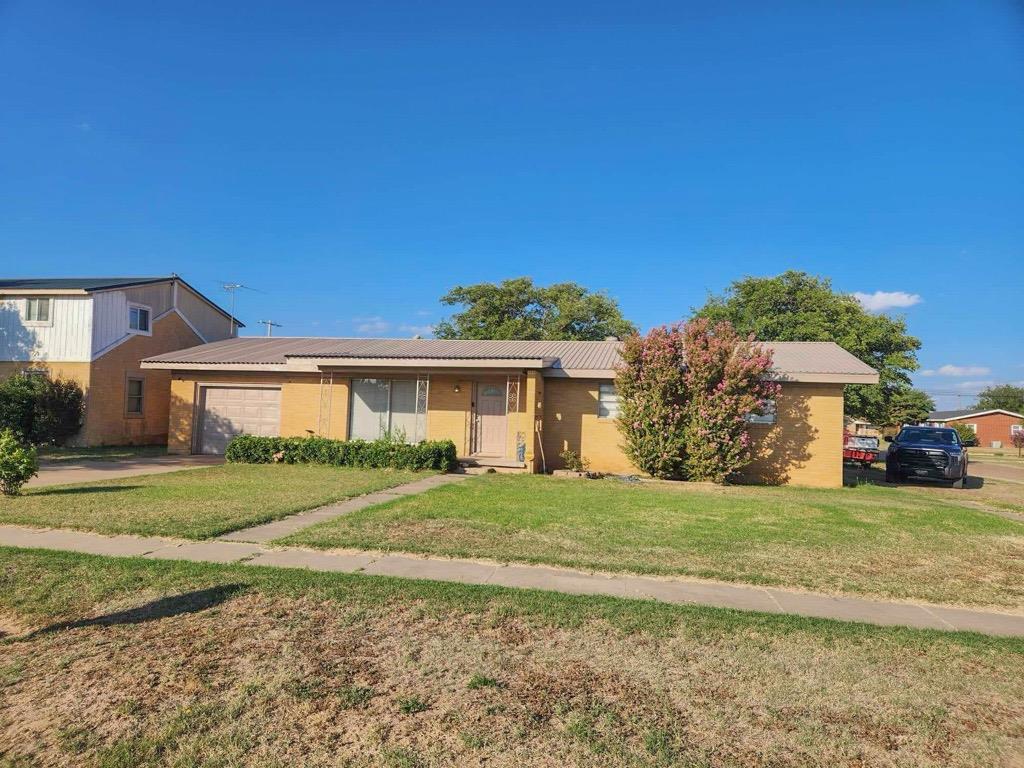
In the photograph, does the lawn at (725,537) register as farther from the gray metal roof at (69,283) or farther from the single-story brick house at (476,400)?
the gray metal roof at (69,283)

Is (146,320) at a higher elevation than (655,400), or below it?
higher

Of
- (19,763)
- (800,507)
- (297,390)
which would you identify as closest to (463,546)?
(19,763)

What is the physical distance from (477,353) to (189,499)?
9238mm

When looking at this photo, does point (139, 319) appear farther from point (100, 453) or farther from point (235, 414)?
point (235, 414)

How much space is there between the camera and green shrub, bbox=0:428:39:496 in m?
9.97

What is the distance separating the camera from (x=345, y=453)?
16234mm

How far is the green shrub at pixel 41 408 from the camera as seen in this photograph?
19.5 meters

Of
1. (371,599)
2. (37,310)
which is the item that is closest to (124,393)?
(37,310)

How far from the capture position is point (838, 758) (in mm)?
3070

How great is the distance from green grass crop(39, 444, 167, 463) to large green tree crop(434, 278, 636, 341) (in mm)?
24863

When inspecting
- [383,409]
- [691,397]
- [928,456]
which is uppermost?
[691,397]

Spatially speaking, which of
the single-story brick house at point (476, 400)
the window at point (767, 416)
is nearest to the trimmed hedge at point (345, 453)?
the single-story brick house at point (476, 400)

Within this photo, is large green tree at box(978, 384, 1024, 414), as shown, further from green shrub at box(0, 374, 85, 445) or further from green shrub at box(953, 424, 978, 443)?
green shrub at box(0, 374, 85, 445)

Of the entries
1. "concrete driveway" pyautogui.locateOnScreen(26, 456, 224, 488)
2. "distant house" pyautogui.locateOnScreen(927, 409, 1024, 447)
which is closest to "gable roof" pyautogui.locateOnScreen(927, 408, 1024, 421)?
"distant house" pyautogui.locateOnScreen(927, 409, 1024, 447)
